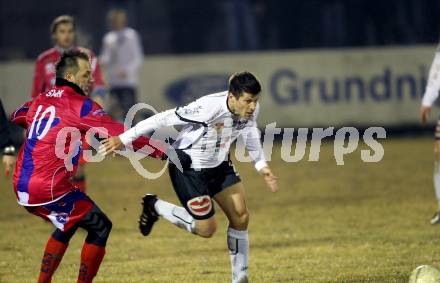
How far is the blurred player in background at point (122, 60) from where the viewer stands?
1944cm

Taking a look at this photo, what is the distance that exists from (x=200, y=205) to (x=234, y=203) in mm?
287

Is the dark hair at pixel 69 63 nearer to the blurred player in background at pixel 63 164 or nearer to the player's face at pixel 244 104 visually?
the blurred player in background at pixel 63 164

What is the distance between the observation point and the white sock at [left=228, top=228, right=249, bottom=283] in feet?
27.3

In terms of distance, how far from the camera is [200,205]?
834cm

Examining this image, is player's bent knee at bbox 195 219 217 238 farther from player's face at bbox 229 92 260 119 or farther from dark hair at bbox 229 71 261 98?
dark hair at bbox 229 71 261 98

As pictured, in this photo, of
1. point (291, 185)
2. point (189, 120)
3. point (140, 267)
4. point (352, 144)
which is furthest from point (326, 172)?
point (189, 120)

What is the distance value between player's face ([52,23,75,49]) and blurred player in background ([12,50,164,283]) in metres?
4.60

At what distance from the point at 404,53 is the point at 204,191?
13.4 metres

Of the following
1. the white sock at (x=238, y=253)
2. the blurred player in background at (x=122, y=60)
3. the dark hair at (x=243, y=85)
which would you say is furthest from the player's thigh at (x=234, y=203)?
the blurred player in background at (x=122, y=60)

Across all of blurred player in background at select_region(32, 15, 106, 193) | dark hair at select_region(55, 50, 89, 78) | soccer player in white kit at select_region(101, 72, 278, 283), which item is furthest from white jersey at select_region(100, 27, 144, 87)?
dark hair at select_region(55, 50, 89, 78)

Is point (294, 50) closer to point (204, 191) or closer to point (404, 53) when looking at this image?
point (404, 53)

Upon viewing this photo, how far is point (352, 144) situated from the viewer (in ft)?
66.8

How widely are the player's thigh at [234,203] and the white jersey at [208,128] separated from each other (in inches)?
9.9

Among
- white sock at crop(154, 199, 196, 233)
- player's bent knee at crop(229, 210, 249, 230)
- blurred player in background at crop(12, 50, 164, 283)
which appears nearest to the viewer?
blurred player in background at crop(12, 50, 164, 283)
